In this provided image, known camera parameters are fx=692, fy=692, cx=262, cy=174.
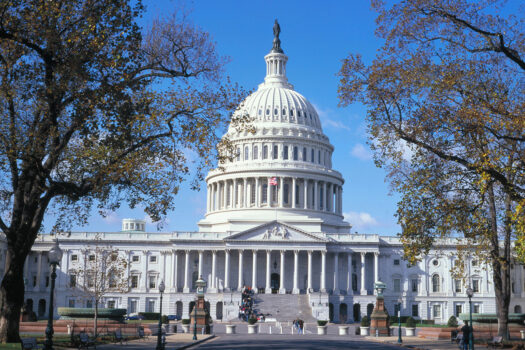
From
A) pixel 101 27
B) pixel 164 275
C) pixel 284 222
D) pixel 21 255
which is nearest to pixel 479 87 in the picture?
pixel 101 27

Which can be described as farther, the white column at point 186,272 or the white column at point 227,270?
the white column at point 186,272

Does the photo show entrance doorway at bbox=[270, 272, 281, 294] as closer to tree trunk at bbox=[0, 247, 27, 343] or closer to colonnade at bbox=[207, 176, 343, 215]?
colonnade at bbox=[207, 176, 343, 215]

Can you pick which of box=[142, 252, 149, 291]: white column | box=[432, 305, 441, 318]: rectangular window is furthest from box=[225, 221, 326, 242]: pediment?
box=[432, 305, 441, 318]: rectangular window

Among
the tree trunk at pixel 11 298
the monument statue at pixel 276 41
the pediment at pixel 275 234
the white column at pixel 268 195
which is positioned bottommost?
the tree trunk at pixel 11 298

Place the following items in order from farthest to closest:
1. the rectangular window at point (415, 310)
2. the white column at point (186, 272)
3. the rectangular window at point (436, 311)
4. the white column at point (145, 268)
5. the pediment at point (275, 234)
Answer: the white column at point (145, 268), the rectangular window at point (415, 310), the rectangular window at point (436, 311), the white column at point (186, 272), the pediment at point (275, 234)

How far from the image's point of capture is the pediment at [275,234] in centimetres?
11150

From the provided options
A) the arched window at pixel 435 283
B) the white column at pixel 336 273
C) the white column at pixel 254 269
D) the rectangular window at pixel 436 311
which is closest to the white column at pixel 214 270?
the white column at pixel 254 269

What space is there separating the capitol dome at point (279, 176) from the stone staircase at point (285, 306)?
57.6 feet

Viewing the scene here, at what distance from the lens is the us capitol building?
110750 millimetres

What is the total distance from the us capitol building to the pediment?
0.16 m

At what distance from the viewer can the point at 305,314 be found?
98.0m

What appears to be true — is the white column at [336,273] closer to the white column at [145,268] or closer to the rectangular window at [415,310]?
the rectangular window at [415,310]

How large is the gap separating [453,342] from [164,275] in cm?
7511

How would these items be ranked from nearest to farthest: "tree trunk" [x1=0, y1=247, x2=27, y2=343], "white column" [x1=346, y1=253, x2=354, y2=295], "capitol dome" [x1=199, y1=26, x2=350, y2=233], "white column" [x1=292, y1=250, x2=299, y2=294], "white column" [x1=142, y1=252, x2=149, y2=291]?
"tree trunk" [x1=0, y1=247, x2=27, y2=343] < "white column" [x1=292, y1=250, x2=299, y2=294] < "white column" [x1=346, y1=253, x2=354, y2=295] < "white column" [x1=142, y1=252, x2=149, y2=291] < "capitol dome" [x1=199, y1=26, x2=350, y2=233]
